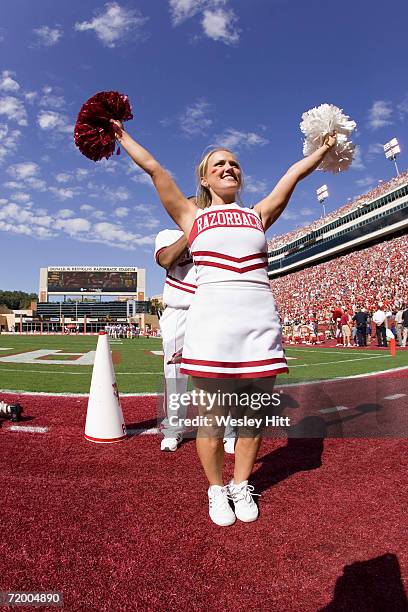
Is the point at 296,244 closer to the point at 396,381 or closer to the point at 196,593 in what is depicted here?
the point at 396,381

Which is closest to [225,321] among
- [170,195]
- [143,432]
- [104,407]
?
[170,195]

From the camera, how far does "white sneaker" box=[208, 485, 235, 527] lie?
194 cm

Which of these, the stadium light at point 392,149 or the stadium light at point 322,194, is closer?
the stadium light at point 392,149

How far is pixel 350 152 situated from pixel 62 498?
269 cm

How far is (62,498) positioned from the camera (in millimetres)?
2188

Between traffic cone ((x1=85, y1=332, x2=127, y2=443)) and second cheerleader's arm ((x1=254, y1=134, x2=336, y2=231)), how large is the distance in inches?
74.8

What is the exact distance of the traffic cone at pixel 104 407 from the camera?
333cm

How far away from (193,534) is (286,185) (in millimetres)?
1880

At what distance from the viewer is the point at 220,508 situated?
1.98 metres

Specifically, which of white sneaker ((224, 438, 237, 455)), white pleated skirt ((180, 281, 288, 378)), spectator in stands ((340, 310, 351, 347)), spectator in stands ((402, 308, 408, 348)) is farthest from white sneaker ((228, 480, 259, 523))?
spectator in stands ((340, 310, 351, 347))

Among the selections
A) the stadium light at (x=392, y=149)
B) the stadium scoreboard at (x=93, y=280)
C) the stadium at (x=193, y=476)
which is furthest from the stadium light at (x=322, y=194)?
the stadium at (x=193, y=476)

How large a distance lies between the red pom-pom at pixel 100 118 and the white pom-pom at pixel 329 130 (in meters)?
1.11

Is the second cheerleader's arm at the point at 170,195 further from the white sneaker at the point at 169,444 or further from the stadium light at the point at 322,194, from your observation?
the stadium light at the point at 322,194

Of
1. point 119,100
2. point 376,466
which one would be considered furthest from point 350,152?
point 376,466
